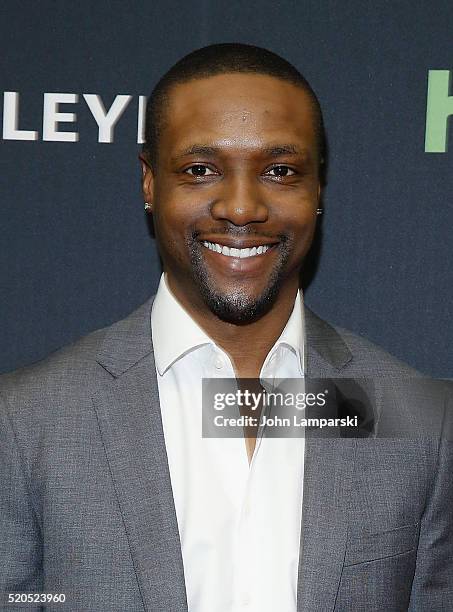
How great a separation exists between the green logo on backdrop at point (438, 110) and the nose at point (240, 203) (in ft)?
2.07

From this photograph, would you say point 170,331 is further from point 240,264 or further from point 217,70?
point 217,70

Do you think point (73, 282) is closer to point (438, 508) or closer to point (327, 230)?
point (327, 230)

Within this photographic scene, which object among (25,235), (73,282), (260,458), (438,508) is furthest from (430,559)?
(25,235)

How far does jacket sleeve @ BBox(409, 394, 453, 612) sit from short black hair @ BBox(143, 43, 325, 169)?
0.59 meters

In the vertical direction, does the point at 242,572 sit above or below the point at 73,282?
below

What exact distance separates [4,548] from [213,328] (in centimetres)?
50

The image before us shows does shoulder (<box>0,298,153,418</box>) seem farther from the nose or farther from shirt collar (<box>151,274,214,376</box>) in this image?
the nose

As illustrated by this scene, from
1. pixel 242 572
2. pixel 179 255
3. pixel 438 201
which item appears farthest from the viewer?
pixel 438 201

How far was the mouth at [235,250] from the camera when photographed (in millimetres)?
1433

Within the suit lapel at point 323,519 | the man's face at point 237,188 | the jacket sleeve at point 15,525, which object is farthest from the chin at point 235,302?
the jacket sleeve at point 15,525

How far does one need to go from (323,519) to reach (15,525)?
0.49m

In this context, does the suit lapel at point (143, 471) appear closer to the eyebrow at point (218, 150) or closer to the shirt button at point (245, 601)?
the shirt button at point (245, 601)

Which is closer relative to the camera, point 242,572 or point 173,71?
point 242,572

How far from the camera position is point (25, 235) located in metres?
1.90
